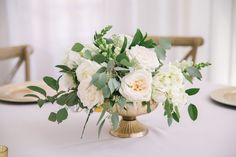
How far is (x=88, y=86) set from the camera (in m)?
0.91

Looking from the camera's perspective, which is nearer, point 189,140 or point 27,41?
point 189,140

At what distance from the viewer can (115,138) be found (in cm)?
105

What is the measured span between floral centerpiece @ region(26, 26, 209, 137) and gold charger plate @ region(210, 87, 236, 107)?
1.33 feet

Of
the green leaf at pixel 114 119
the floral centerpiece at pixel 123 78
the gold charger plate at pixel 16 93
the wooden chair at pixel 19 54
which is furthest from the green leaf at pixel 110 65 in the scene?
the wooden chair at pixel 19 54

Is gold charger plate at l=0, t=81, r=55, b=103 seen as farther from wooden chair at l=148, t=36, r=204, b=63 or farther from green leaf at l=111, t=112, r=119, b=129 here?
wooden chair at l=148, t=36, r=204, b=63

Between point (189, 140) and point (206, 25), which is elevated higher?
point (206, 25)

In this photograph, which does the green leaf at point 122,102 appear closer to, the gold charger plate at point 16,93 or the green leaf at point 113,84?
the green leaf at point 113,84

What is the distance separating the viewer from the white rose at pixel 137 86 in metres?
0.90

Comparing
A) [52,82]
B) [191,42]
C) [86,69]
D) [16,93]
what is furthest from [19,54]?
[86,69]

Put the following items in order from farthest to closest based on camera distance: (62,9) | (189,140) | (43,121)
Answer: (62,9) → (43,121) → (189,140)

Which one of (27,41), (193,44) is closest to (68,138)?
(193,44)

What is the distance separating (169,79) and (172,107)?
0.07m

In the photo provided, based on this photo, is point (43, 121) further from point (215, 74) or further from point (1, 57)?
point (215, 74)

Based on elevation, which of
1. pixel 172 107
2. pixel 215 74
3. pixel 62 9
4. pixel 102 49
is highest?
pixel 62 9
